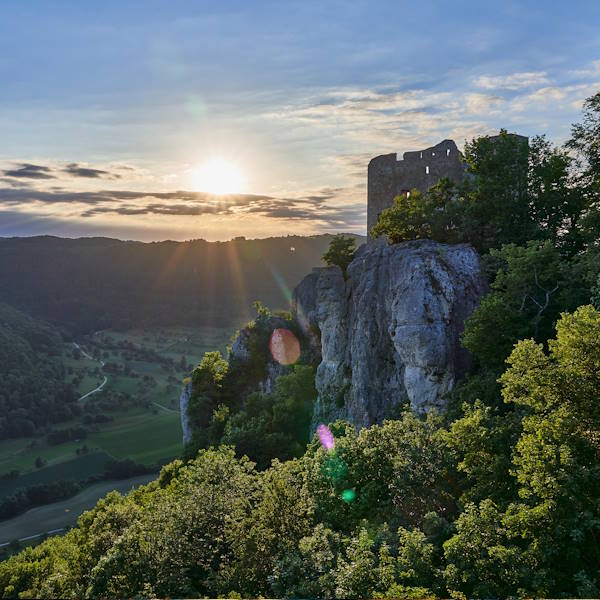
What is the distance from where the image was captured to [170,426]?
455ft

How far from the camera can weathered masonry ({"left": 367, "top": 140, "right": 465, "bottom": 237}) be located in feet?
129

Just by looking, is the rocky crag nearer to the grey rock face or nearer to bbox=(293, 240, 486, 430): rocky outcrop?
bbox=(293, 240, 486, 430): rocky outcrop

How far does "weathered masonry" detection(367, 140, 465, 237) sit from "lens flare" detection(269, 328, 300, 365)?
12.8 meters

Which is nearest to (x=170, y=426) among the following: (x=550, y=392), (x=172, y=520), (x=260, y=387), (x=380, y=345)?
(x=260, y=387)

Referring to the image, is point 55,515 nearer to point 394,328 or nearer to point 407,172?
point 407,172

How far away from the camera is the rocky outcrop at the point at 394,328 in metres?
24.3

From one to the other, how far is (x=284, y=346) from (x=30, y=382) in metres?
136

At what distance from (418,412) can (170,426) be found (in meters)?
124

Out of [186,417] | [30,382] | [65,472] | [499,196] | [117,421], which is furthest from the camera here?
[30,382]

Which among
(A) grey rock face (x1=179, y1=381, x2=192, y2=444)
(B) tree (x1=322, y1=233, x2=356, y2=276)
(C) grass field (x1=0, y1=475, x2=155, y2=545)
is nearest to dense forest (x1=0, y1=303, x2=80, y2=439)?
(C) grass field (x1=0, y1=475, x2=155, y2=545)

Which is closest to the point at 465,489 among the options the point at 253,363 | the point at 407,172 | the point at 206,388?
the point at 407,172

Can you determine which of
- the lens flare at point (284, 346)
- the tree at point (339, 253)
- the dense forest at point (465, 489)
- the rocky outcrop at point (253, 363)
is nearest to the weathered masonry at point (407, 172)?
the tree at point (339, 253)

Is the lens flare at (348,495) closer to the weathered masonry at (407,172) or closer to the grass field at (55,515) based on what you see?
the weathered masonry at (407,172)

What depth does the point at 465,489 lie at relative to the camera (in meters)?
15.8
